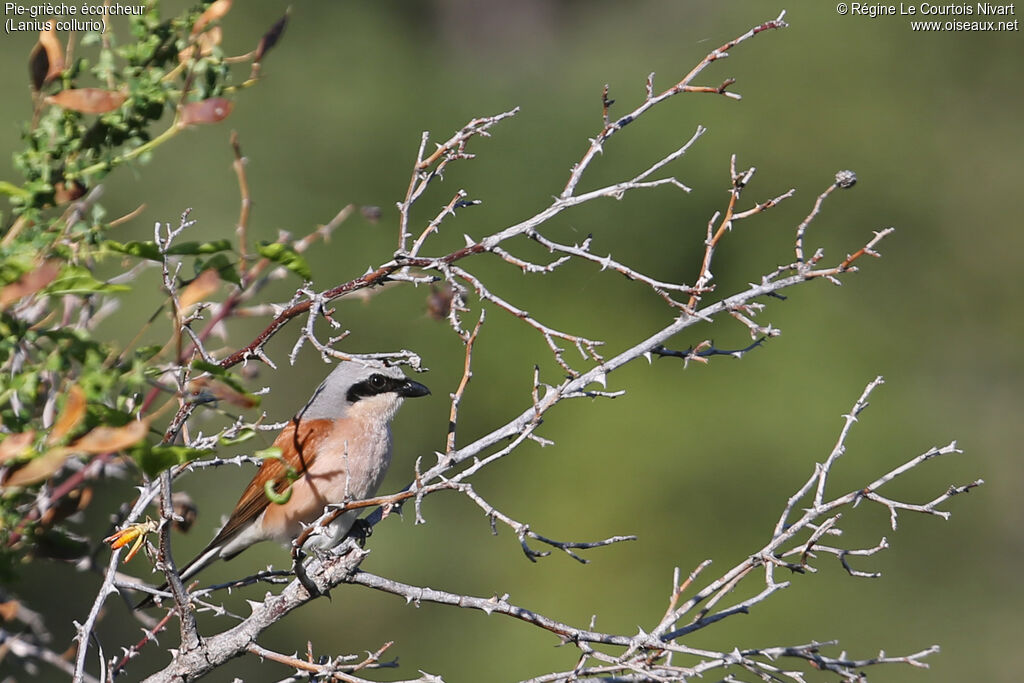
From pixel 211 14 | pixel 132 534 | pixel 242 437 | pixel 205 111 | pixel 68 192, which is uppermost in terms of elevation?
pixel 211 14

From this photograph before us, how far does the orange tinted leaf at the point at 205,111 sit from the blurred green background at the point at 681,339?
661 centimetres

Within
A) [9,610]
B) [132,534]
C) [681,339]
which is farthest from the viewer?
[681,339]

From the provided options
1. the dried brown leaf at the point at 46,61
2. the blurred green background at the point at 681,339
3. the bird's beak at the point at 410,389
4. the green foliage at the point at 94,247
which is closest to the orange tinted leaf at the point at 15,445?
the green foliage at the point at 94,247

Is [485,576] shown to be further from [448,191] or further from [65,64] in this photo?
[65,64]

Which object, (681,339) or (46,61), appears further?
(681,339)

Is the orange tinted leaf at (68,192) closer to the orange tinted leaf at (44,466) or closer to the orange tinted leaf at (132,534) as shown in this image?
the orange tinted leaf at (44,466)

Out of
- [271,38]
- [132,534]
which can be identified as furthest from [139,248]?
[132,534]

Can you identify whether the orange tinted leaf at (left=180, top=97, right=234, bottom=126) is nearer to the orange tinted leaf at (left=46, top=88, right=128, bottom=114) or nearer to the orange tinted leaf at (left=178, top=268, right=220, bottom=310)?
the orange tinted leaf at (left=46, top=88, right=128, bottom=114)

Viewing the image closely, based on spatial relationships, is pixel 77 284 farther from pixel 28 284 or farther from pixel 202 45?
pixel 202 45

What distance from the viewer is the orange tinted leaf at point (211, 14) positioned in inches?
87.3

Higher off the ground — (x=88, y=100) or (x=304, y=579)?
(x=88, y=100)

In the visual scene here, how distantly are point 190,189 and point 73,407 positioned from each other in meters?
11.2

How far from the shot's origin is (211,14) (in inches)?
87.9

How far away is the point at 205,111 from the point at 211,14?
10.5 inches
